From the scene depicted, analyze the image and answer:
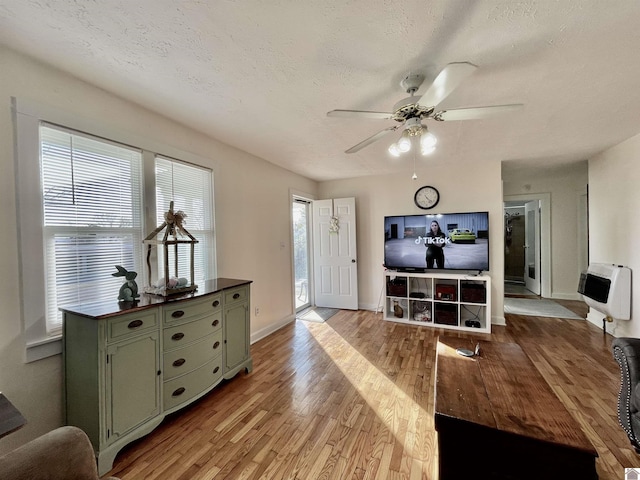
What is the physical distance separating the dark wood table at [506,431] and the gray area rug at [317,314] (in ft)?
9.06

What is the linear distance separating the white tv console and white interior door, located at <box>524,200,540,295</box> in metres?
2.79

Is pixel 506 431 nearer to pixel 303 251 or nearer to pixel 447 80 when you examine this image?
pixel 447 80

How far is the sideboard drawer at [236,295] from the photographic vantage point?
2.35m

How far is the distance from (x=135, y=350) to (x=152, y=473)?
2.24ft

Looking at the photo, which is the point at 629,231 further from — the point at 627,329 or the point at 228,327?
the point at 228,327

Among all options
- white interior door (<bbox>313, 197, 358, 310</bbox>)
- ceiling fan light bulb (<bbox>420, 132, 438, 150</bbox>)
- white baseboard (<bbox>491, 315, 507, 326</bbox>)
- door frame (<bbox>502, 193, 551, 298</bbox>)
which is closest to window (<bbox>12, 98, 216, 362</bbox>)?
ceiling fan light bulb (<bbox>420, 132, 438, 150</bbox>)

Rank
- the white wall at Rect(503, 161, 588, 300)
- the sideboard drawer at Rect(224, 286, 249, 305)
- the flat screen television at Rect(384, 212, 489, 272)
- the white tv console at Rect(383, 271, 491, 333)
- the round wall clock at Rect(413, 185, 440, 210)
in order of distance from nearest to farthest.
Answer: the sideboard drawer at Rect(224, 286, 249, 305) → the white tv console at Rect(383, 271, 491, 333) → the flat screen television at Rect(384, 212, 489, 272) → the round wall clock at Rect(413, 185, 440, 210) → the white wall at Rect(503, 161, 588, 300)

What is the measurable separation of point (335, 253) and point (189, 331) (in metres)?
3.11

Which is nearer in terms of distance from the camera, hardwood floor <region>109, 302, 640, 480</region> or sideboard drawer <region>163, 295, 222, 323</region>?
hardwood floor <region>109, 302, 640, 480</region>

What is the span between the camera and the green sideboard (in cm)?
151

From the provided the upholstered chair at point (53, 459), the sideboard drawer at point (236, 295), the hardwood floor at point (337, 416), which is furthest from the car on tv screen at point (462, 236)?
the upholstered chair at point (53, 459)

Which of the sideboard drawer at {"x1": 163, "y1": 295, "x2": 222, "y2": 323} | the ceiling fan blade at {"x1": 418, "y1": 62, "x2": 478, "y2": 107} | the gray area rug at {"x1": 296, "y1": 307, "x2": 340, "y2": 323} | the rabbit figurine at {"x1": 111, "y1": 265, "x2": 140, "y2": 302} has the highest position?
the ceiling fan blade at {"x1": 418, "y1": 62, "x2": 478, "y2": 107}

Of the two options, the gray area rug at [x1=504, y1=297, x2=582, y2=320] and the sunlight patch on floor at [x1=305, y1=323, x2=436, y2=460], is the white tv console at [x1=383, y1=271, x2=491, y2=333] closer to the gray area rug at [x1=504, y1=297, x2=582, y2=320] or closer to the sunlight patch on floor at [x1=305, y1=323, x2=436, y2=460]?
the gray area rug at [x1=504, y1=297, x2=582, y2=320]

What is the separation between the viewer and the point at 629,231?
303 cm
